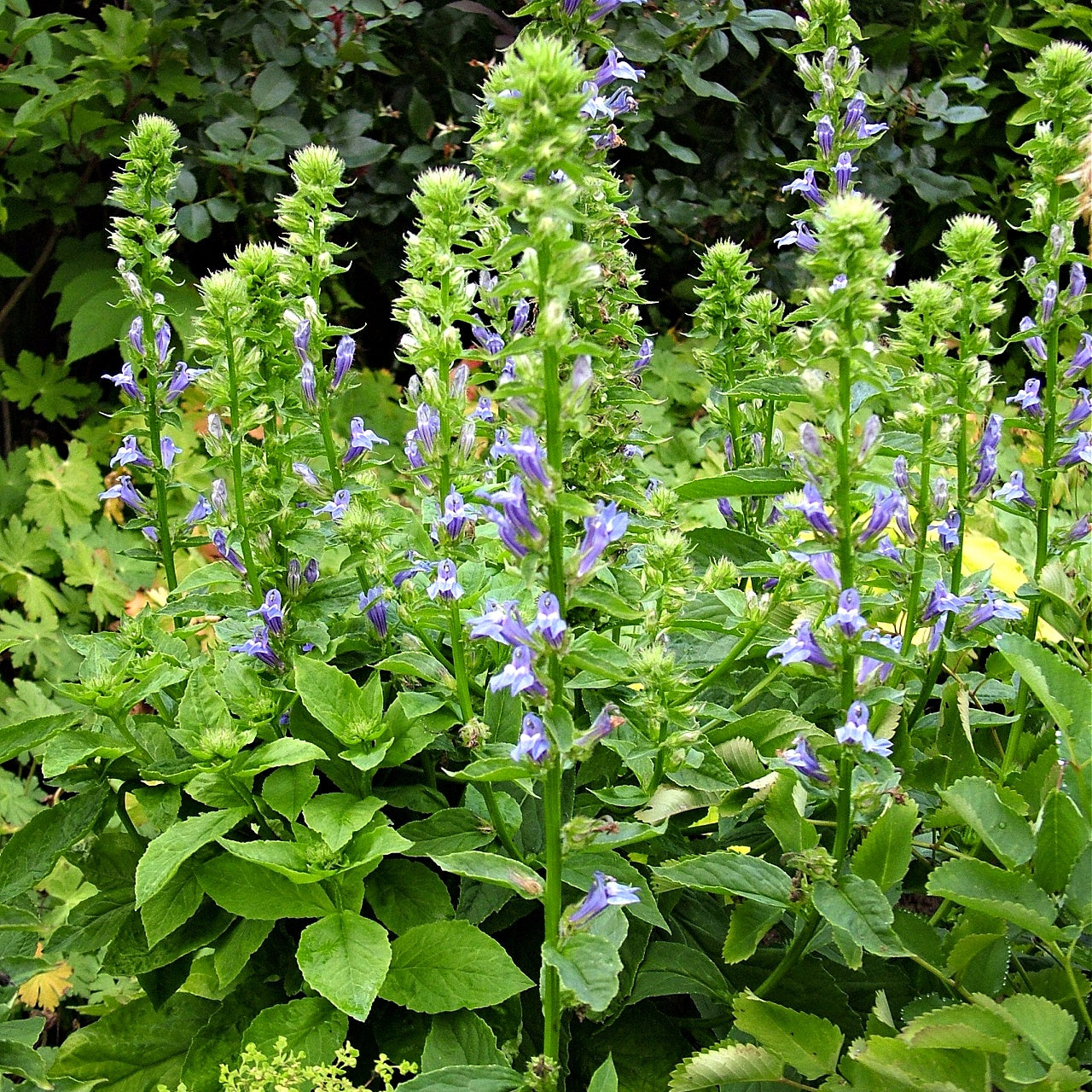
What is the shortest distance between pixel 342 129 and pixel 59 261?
1.26 meters

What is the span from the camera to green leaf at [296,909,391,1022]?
1261 millimetres

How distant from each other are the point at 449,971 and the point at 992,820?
0.67 metres

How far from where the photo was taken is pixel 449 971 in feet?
4.45

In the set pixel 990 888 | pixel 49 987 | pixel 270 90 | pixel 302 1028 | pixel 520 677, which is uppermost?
pixel 270 90

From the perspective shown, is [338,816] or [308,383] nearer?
[338,816]

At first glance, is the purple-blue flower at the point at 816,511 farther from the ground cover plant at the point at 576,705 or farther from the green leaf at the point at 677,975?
the green leaf at the point at 677,975

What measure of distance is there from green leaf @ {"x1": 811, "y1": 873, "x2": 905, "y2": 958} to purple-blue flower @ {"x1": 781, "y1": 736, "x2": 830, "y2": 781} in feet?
0.38

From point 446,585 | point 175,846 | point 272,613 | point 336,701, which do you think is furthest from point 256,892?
point 446,585

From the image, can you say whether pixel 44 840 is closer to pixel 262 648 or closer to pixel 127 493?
pixel 262 648

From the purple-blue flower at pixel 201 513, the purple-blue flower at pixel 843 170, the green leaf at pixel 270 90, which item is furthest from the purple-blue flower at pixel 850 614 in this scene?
the green leaf at pixel 270 90

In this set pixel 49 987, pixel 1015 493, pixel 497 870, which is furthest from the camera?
pixel 49 987

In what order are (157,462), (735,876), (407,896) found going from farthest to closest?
(157,462) → (407,896) → (735,876)

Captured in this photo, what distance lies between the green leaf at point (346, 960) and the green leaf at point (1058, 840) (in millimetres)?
764

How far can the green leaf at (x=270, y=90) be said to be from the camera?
3.32 metres
